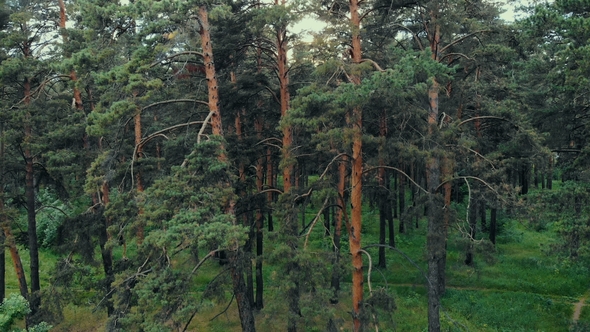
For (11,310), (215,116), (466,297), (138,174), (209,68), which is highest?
(209,68)

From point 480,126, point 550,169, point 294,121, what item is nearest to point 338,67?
point 294,121

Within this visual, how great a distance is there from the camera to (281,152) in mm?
14039

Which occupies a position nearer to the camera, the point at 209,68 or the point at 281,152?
the point at 209,68

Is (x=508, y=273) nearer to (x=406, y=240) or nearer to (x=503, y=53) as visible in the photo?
(x=406, y=240)

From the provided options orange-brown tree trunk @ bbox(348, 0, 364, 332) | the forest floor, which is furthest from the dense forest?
the forest floor

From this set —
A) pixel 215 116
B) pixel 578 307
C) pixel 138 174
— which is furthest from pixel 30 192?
pixel 578 307

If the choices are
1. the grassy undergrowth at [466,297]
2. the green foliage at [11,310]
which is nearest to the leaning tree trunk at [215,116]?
the grassy undergrowth at [466,297]

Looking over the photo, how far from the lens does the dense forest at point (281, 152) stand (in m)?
9.15

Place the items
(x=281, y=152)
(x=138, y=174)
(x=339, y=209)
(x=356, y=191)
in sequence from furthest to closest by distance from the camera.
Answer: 1. (x=339, y=209)
2. (x=138, y=174)
3. (x=281, y=152)
4. (x=356, y=191)

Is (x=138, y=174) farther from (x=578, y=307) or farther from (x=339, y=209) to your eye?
(x=578, y=307)

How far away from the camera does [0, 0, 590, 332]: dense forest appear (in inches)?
360

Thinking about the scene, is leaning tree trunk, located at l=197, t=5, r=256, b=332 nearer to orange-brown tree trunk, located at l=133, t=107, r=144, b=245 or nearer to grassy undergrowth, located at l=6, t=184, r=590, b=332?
orange-brown tree trunk, located at l=133, t=107, r=144, b=245

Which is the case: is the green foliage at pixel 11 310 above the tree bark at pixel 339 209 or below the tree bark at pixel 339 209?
below

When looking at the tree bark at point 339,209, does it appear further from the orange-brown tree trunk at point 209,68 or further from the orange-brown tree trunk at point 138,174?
the orange-brown tree trunk at point 138,174
